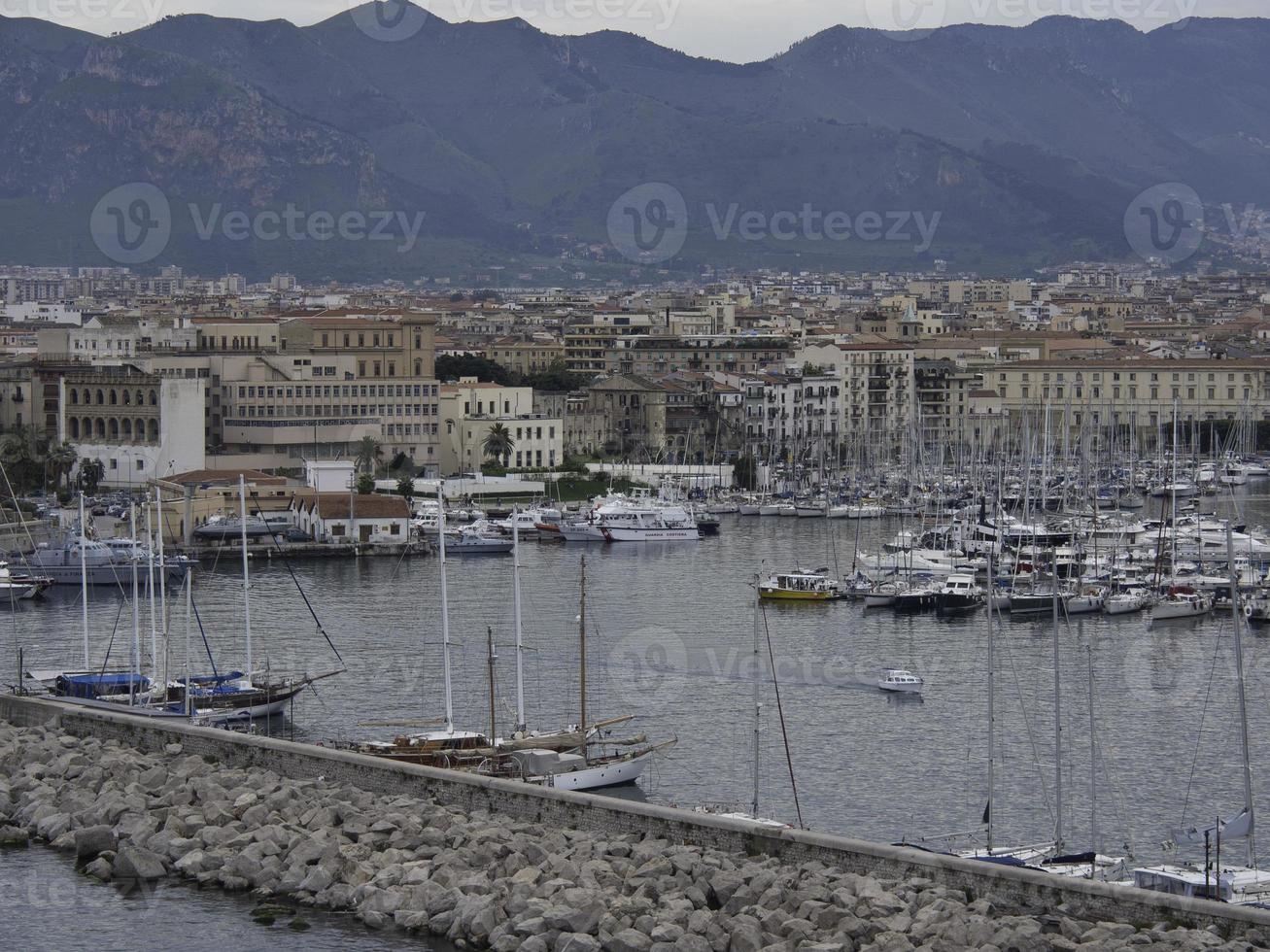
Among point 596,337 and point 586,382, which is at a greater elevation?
point 596,337

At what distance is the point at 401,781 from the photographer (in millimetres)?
13203

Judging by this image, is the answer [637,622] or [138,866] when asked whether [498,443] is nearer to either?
[637,622]

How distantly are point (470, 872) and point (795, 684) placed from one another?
23.2ft

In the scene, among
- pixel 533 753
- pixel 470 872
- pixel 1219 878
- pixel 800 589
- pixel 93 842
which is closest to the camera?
pixel 1219 878

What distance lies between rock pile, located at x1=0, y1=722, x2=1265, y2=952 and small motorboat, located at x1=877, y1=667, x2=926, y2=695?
230 inches

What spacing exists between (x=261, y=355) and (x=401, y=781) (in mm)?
26297

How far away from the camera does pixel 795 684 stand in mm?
18547

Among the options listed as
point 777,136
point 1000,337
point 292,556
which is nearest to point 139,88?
point 777,136

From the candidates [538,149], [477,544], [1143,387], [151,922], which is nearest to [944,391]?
[1143,387]

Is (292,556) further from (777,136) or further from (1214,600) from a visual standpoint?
(777,136)

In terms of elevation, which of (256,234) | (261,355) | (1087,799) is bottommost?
(1087,799)

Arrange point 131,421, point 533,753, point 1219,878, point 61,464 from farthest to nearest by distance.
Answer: point 131,421, point 61,464, point 533,753, point 1219,878

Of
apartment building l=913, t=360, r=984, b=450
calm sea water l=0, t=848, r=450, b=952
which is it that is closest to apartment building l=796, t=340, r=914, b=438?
apartment building l=913, t=360, r=984, b=450

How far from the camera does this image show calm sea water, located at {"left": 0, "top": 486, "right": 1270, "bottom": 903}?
47.1 feet
